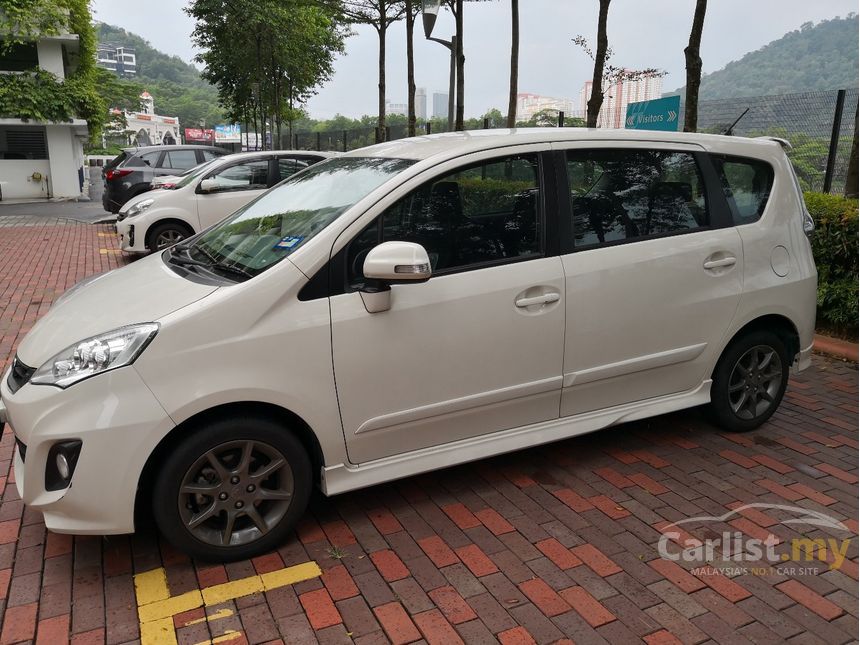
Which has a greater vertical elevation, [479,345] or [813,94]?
[813,94]

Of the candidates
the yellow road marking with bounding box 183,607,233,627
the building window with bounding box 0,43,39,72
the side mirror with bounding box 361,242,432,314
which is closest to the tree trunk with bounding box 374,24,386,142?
the building window with bounding box 0,43,39,72

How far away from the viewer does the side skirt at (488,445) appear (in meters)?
3.16

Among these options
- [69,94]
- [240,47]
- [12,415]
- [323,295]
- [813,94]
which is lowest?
[12,415]

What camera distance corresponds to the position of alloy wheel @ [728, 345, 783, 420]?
4246mm

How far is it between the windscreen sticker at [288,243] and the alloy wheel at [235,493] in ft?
2.82

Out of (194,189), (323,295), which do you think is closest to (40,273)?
(194,189)

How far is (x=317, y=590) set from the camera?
2852 mm

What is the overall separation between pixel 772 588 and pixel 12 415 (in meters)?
3.18

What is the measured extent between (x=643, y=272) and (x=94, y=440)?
269 cm

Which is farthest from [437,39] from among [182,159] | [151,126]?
[151,126]

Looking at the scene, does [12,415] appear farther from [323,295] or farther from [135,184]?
[135,184]

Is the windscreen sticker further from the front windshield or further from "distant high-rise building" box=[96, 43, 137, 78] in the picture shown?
Answer: "distant high-rise building" box=[96, 43, 137, 78]

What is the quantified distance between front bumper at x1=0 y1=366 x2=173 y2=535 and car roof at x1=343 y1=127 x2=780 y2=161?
1.67 metres

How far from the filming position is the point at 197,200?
1013cm
